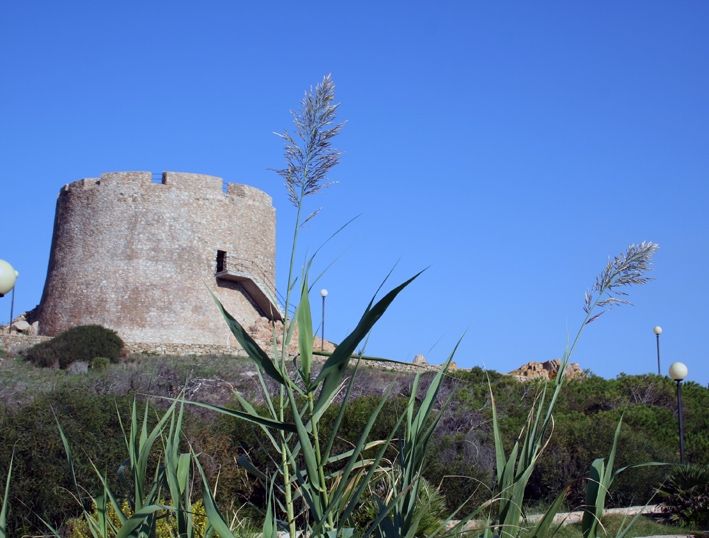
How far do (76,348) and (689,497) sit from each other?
47.2 ft

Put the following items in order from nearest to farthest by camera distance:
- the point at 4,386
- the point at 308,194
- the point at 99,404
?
the point at 308,194, the point at 99,404, the point at 4,386

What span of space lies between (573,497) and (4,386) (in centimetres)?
743

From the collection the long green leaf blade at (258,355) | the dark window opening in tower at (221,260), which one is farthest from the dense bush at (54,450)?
the dark window opening in tower at (221,260)

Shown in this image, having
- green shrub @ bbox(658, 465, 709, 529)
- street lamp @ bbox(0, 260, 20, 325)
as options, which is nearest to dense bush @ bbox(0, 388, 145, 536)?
street lamp @ bbox(0, 260, 20, 325)

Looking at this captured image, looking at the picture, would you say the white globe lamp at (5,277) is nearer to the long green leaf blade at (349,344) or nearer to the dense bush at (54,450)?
the dense bush at (54,450)

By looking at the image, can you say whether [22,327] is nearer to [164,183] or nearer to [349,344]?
[164,183]

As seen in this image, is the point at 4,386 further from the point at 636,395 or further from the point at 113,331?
the point at 636,395

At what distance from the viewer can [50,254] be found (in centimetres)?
2425

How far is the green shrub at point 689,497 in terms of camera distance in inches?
320

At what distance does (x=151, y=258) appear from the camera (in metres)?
22.7

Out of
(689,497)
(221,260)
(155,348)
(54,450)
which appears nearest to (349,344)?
(54,450)

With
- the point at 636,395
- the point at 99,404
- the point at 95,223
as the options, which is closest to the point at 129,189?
the point at 95,223

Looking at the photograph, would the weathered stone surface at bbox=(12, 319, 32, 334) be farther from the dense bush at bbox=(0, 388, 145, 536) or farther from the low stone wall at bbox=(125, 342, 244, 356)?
the dense bush at bbox=(0, 388, 145, 536)

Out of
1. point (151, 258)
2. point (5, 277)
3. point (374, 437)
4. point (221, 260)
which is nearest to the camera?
point (5, 277)
